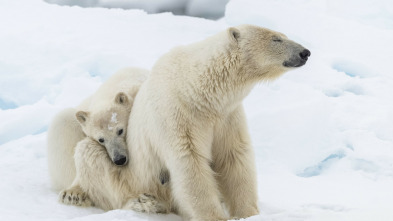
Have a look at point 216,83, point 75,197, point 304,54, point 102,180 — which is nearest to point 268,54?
point 304,54

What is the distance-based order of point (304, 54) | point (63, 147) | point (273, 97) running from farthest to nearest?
point (273, 97) < point (63, 147) < point (304, 54)

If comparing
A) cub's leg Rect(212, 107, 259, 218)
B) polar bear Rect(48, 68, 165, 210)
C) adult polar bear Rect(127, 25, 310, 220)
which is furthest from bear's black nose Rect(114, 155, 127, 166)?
cub's leg Rect(212, 107, 259, 218)

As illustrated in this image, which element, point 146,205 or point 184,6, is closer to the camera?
point 146,205

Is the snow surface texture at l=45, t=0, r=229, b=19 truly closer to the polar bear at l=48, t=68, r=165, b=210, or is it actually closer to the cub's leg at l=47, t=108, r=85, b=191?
the polar bear at l=48, t=68, r=165, b=210

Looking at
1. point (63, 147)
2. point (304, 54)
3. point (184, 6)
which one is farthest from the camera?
point (184, 6)

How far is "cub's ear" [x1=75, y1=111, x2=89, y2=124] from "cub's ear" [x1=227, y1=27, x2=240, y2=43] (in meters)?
1.20

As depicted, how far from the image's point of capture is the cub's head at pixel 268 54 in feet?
9.60

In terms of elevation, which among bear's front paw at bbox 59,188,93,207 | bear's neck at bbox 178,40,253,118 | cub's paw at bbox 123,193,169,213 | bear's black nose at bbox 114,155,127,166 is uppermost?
bear's neck at bbox 178,40,253,118

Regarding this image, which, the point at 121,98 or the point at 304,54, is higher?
the point at 304,54

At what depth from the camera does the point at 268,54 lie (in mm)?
2945

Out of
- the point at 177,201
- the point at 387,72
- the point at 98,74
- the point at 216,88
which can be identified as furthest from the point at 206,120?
the point at 387,72

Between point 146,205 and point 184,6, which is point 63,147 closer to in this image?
point 146,205

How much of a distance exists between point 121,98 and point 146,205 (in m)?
0.76

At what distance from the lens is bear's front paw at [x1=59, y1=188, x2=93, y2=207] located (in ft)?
11.2
